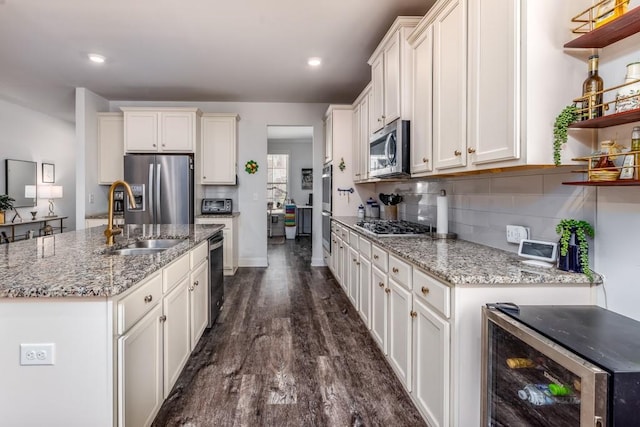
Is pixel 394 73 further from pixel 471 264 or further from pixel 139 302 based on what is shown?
pixel 139 302

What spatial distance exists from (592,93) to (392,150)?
1548 millimetres

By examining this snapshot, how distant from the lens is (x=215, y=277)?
314cm

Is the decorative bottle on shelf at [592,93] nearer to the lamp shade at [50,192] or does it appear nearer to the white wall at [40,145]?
the white wall at [40,145]

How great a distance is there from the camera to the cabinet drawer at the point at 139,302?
4.43ft

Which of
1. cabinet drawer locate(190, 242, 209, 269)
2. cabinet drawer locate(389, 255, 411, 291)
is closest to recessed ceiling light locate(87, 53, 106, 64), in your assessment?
cabinet drawer locate(190, 242, 209, 269)

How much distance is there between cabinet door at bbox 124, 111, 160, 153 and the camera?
16.6 ft

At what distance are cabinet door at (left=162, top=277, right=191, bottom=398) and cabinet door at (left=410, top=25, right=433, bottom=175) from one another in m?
1.72

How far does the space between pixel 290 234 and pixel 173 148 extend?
4354mm

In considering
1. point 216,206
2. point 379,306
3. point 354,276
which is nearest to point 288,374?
point 379,306

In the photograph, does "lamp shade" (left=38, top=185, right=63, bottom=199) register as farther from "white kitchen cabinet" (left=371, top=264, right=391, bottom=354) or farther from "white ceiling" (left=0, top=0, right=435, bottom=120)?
"white kitchen cabinet" (left=371, top=264, right=391, bottom=354)

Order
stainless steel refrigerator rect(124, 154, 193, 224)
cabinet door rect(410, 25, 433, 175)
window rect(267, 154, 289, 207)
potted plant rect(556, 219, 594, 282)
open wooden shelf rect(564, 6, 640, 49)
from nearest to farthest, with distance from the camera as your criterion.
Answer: open wooden shelf rect(564, 6, 640, 49) < potted plant rect(556, 219, 594, 282) < cabinet door rect(410, 25, 433, 175) < stainless steel refrigerator rect(124, 154, 193, 224) < window rect(267, 154, 289, 207)

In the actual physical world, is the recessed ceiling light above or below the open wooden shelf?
above

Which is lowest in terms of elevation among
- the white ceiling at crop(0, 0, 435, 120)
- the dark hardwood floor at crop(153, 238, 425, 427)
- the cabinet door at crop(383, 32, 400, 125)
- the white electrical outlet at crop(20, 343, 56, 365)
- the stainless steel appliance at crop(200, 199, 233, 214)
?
the dark hardwood floor at crop(153, 238, 425, 427)

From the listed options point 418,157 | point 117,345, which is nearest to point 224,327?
point 117,345
